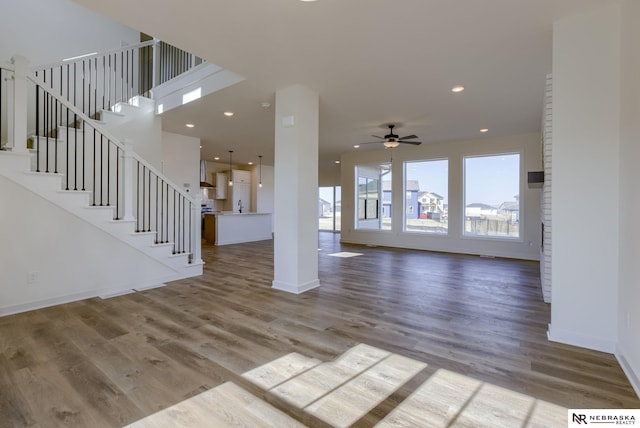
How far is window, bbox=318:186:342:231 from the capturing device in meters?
14.4

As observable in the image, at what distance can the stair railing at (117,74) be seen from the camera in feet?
18.2

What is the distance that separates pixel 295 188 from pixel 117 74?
5.03 m

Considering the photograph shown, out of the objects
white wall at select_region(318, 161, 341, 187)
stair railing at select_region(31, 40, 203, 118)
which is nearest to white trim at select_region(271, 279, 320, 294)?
stair railing at select_region(31, 40, 203, 118)

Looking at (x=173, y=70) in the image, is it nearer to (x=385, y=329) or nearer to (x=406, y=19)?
(x=406, y=19)

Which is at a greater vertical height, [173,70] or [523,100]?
[173,70]

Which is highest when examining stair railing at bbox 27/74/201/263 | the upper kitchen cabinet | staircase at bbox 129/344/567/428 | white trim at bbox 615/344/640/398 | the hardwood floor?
the upper kitchen cabinet

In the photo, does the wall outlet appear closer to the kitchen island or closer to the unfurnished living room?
the unfurnished living room

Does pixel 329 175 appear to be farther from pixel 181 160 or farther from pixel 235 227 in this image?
pixel 181 160

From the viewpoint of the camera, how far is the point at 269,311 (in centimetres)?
342

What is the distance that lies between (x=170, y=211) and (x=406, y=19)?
5.16 metres

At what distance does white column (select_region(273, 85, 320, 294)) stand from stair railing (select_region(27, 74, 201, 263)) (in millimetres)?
1831

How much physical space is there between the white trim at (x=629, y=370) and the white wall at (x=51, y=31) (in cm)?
888

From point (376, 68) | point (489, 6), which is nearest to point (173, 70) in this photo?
point (376, 68)

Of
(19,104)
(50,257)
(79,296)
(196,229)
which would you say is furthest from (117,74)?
(79,296)
